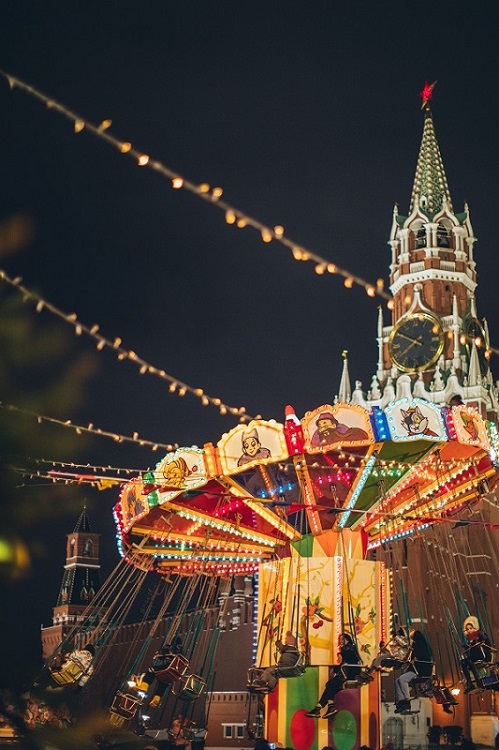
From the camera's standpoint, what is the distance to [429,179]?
5328 centimetres

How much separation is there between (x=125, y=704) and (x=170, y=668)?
0.96 meters

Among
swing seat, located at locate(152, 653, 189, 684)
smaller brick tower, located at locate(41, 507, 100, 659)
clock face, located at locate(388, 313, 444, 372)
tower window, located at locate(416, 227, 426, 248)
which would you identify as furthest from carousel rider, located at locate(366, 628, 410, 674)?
smaller brick tower, located at locate(41, 507, 100, 659)

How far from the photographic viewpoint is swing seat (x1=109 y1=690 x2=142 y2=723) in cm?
1752

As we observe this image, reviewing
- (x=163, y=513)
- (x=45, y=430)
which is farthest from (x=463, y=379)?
(x=45, y=430)

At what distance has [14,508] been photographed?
414 cm

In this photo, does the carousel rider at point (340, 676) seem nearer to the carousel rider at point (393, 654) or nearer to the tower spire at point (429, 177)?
the carousel rider at point (393, 654)

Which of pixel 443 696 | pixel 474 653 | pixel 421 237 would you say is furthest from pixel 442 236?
pixel 474 653

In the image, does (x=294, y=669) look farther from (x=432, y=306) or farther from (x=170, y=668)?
(x=432, y=306)

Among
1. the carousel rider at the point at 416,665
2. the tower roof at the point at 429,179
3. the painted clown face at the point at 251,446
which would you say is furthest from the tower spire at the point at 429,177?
the carousel rider at the point at 416,665

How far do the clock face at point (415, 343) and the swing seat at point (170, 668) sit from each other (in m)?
33.9

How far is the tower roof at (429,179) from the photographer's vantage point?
52969 millimetres

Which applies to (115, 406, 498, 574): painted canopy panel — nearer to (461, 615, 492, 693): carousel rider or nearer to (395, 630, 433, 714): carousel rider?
(395, 630, 433, 714): carousel rider

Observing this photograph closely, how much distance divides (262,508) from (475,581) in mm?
27946

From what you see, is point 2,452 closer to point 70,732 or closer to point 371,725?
point 70,732
